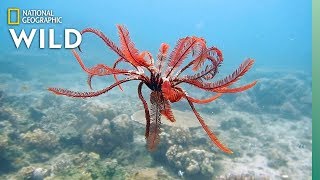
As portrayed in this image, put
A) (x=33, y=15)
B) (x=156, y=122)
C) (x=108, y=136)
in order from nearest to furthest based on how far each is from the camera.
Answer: (x=156, y=122) < (x=108, y=136) < (x=33, y=15)

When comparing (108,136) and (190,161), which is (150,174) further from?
(108,136)

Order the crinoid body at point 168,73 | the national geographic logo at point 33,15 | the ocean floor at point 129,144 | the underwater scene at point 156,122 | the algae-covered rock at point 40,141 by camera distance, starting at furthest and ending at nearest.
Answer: the national geographic logo at point 33,15 → the algae-covered rock at point 40,141 → the ocean floor at point 129,144 → the underwater scene at point 156,122 → the crinoid body at point 168,73

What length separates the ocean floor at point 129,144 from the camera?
8.48 meters

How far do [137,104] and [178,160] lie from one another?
21.0ft

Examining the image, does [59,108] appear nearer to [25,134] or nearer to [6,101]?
[6,101]

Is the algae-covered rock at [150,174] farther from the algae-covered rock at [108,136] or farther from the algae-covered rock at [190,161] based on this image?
the algae-covered rock at [108,136]

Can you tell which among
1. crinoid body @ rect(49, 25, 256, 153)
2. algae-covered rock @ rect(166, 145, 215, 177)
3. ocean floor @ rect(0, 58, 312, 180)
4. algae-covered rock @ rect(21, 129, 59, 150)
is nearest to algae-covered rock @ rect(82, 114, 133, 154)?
ocean floor @ rect(0, 58, 312, 180)

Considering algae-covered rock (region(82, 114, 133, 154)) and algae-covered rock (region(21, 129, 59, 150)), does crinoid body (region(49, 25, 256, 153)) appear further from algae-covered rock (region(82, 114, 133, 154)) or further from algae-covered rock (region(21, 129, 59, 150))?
algae-covered rock (region(21, 129, 59, 150))

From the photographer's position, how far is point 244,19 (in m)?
110

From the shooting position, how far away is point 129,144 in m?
9.35

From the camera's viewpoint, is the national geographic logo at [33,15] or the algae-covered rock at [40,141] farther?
the national geographic logo at [33,15]

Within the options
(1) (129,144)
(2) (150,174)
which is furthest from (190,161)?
(1) (129,144)

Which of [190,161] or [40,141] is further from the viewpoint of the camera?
[40,141]

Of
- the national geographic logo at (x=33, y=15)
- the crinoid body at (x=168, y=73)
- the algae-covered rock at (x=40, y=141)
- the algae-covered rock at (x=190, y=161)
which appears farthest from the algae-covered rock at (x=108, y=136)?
the crinoid body at (x=168, y=73)
